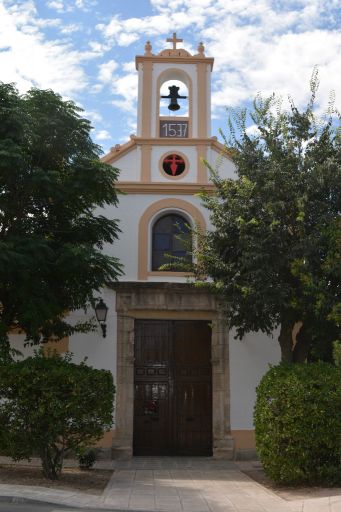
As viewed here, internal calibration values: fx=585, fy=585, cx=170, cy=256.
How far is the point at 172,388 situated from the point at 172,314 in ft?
5.59

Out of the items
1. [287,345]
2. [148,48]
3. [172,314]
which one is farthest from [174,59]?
[287,345]

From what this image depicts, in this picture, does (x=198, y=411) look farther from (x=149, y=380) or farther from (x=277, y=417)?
(x=277, y=417)

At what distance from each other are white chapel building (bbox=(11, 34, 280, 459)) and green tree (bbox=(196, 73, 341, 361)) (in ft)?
5.89

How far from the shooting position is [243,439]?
13.0 m

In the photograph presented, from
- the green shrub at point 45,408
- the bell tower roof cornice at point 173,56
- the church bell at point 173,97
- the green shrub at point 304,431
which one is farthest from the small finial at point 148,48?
the green shrub at point 304,431

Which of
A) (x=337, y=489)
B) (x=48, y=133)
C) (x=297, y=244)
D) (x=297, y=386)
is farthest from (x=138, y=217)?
(x=337, y=489)

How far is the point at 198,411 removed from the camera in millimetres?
13484

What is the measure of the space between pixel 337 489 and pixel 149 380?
5.78 m

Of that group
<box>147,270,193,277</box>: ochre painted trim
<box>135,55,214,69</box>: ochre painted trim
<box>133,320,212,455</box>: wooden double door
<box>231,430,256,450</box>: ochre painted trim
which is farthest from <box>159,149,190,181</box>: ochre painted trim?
<box>231,430,256,450</box>: ochre painted trim

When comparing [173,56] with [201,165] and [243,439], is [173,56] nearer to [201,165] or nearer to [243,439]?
[201,165]

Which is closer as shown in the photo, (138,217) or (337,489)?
(337,489)

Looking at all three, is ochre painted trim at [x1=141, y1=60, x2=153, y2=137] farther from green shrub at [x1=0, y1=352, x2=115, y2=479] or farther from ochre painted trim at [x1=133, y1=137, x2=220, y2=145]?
green shrub at [x1=0, y1=352, x2=115, y2=479]

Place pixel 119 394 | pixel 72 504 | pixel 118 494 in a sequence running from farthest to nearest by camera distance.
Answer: pixel 119 394, pixel 118 494, pixel 72 504

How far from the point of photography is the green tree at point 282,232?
10289 mm
